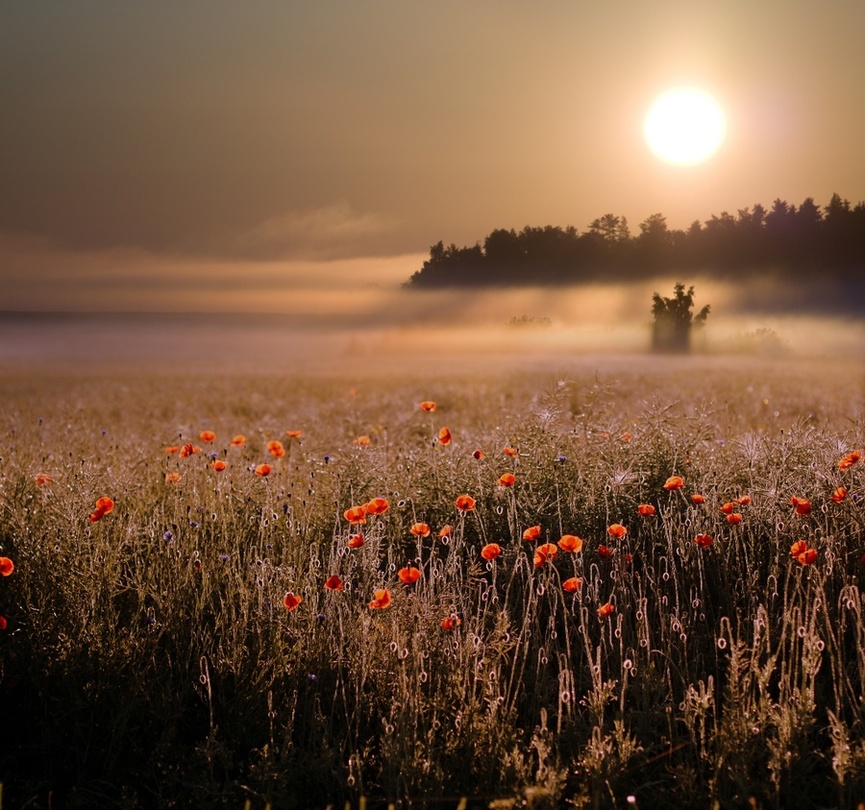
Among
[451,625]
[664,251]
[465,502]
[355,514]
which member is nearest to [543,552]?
[465,502]

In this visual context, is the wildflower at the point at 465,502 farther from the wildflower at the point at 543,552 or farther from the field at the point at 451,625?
the wildflower at the point at 543,552

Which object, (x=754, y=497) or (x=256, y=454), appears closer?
(x=754, y=497)

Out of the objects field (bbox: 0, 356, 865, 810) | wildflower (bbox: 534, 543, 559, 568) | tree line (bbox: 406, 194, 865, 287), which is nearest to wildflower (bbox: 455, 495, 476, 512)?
field (bbox: 0, 356, 865, 810)

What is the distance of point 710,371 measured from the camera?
1348 cm

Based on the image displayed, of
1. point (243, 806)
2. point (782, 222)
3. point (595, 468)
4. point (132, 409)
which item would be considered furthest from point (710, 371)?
point (243, 806)

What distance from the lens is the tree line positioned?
33.3ft

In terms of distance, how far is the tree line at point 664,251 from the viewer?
33.3 ft

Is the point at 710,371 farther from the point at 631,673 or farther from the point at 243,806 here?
the point at 243,806

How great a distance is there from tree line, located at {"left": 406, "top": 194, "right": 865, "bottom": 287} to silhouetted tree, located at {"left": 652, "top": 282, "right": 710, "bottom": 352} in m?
0.59

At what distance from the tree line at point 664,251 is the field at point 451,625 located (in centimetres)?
456

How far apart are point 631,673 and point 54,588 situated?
6.96ft

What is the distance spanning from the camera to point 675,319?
12797 millimetres

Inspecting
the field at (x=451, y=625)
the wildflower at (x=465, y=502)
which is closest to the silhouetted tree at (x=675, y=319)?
the field at (x=451, y=625)

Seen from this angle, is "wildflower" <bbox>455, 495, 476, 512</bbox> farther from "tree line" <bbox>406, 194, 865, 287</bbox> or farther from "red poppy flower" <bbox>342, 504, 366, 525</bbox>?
"tree line" <bbox>406, 194, 865, 287</bbox>
